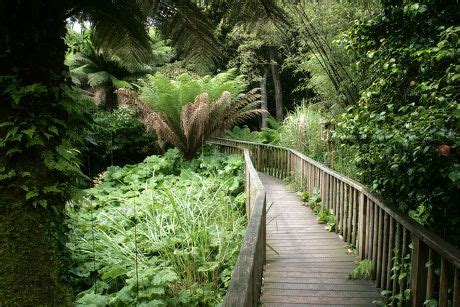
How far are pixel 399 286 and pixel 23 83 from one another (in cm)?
313

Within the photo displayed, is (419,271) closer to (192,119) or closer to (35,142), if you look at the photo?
(35,142)

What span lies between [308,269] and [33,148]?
2.74 meters

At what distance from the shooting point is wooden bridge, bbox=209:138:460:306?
2178 millimetres

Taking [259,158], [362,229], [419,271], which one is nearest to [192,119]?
[259,158]

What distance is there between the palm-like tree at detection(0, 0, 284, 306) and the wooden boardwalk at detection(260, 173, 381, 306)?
1772mm

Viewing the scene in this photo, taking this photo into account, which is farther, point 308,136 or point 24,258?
point 308,136

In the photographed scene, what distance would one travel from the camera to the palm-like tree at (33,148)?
242 cm

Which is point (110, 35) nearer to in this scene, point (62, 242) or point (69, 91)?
point (69, 91)

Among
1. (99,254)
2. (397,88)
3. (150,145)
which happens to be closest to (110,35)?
(99,254)

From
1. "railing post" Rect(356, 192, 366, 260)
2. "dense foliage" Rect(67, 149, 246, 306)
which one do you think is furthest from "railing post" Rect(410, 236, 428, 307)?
"dense foliage" Rect(67, 149, 246, 306)

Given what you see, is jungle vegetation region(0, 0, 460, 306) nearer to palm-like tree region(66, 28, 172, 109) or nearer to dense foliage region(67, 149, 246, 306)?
dense foliage region(67, 149, 246, 306)

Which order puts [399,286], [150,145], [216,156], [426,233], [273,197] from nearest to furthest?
1. [426,233]
2. [399,286]
3. [273,197]
4. [216,156]
5. [150,145]

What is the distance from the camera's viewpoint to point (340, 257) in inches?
163

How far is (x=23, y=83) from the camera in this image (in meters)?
2.48
